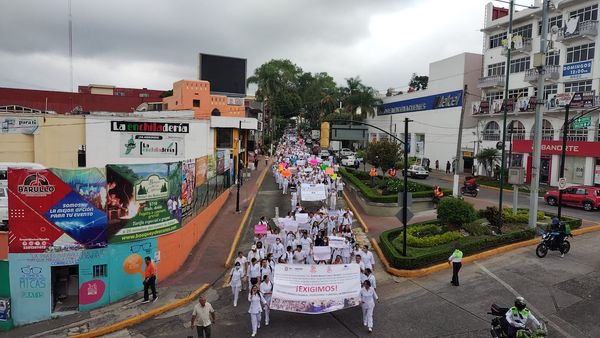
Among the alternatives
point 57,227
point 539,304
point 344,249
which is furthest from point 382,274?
point 57,227

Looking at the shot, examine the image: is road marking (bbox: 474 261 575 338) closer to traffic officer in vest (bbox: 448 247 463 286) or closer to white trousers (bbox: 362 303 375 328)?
traffic officer in vest (bbox: 448 247 463 286)

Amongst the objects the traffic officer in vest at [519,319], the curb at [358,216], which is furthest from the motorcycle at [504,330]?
the curb at [358,216]

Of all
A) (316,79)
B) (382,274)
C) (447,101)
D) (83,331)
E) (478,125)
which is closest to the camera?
(83,331)

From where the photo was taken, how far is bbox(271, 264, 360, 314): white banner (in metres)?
11.6

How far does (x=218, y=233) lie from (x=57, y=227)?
920 centimetres

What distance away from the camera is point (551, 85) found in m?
40.5

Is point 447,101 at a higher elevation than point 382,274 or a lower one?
higher

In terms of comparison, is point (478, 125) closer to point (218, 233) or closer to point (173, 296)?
point (218, 233)

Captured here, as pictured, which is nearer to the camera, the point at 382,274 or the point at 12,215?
the point at 12,215

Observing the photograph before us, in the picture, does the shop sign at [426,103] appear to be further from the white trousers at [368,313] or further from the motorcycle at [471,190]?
the white trousers at [368,313]

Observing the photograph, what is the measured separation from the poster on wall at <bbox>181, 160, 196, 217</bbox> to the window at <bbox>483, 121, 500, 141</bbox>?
125 feet

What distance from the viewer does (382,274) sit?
15750 millimetres

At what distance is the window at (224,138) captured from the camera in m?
41.3

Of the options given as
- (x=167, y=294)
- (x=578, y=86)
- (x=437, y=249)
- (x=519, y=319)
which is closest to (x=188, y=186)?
(x=167, y=294)
